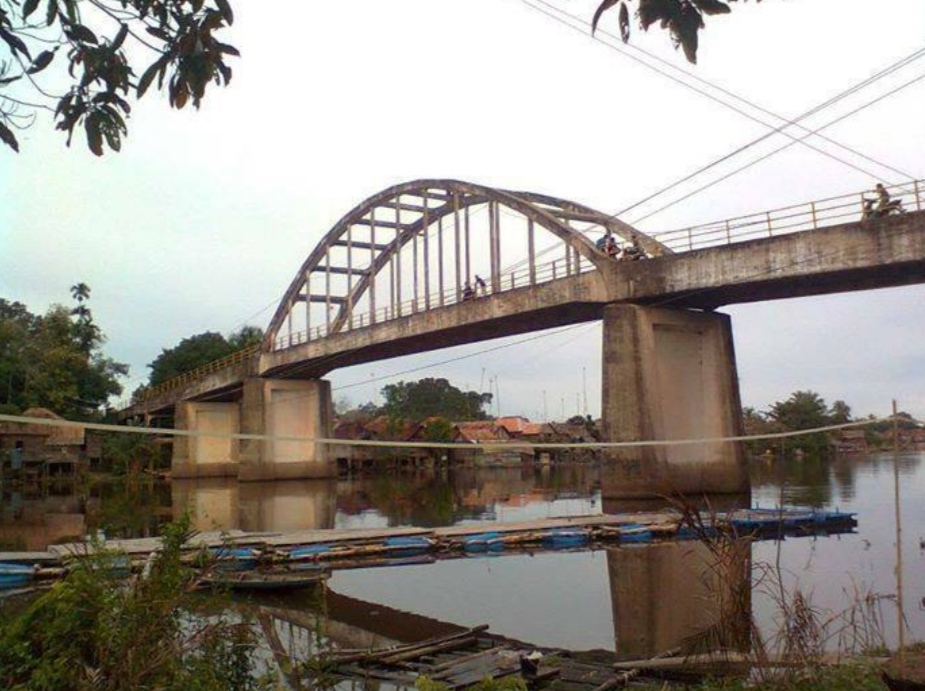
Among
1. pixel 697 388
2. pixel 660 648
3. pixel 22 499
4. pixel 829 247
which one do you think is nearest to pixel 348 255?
pixel 22 499

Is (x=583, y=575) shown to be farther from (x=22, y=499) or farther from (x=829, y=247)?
(x=22, y=499)

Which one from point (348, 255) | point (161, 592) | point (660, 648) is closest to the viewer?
point (161, 592)

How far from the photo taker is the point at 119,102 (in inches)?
150

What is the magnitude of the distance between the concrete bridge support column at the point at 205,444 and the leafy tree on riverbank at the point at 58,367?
6586 millimetres

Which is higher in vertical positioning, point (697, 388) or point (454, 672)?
point (697, 388)

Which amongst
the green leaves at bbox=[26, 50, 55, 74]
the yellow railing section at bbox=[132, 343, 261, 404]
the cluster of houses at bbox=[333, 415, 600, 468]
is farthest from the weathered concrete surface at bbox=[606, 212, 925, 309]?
the cluster of houses at bbox=[333, 415, 600, 468]

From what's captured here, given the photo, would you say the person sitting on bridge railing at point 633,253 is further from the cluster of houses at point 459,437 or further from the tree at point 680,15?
the cluster of houses at point 459,437

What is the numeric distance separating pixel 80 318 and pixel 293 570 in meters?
55.2

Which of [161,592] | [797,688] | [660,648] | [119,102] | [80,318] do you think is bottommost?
[660,648]

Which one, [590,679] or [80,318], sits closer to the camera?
[590,679]

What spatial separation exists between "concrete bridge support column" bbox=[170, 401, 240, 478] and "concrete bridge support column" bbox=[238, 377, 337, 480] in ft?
14.6

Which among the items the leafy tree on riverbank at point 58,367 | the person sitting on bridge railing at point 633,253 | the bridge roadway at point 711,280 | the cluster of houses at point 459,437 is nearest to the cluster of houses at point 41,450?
the leafy tree on riverbank at point 58,367

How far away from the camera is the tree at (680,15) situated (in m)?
2.95

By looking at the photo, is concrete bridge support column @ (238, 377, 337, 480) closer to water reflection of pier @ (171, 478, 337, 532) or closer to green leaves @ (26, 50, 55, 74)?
water reflection of pier @ (171, 478, 337, 532)
